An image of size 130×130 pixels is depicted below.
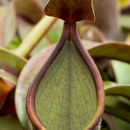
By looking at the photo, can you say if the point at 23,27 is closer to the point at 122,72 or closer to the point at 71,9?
the point at 122,72

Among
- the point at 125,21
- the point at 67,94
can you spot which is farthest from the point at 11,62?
the point at 125,21

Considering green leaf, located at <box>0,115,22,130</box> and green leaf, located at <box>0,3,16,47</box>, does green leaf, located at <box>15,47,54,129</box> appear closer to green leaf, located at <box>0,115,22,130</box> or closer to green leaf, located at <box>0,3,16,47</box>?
green leaf, located at <box>0,115,22,130</box>

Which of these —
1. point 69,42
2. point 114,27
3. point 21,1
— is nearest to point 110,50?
point 69,42

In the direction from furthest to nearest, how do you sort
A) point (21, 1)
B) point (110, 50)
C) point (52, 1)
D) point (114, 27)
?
point (114, 27) → point (21, 1) → point (110, 50) → point (52, 1)

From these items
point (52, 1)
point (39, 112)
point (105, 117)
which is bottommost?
point (105, 117)

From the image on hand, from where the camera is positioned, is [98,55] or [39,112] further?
[98,55]

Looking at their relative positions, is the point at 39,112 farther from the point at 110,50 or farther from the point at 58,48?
the point at 110,50

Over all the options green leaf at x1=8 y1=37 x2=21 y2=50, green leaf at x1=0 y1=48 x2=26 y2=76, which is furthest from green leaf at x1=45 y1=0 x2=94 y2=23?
green leaf at x1=8 y1=37 x2=21 y2=50
